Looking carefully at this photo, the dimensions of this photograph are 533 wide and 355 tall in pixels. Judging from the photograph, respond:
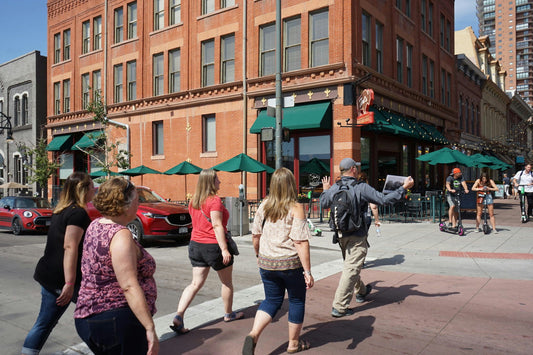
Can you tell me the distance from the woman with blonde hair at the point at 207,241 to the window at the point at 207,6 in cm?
1849

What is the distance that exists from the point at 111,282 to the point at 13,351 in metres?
2.77

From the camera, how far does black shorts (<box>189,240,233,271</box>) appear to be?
4871 mm

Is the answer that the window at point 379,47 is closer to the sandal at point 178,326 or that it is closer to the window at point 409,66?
the window at point 409,66

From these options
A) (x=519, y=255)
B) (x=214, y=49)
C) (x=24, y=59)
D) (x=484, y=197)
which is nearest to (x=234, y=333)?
(x=519, y=255)

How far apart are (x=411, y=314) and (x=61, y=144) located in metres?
27.9

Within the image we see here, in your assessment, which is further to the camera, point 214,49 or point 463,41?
point 463,41

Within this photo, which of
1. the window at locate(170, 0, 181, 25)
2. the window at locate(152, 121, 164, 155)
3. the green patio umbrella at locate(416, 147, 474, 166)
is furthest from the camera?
the window at locate(152, 121, 164, 155)

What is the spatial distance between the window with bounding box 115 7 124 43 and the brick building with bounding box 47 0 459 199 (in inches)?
3.4

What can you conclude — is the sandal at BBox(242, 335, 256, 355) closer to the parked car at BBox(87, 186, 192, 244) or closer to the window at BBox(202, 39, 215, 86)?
the parked car at BBox(87, 186, 192, 244)

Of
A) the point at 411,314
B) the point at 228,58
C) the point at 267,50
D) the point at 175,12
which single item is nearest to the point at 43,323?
the point at 411,314

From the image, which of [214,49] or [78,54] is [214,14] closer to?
[214,49]

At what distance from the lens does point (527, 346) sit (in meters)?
4.33

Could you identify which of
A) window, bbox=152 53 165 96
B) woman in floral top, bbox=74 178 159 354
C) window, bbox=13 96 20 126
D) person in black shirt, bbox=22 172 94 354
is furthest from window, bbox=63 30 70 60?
woman in floral top, bbox=74 178 159 354

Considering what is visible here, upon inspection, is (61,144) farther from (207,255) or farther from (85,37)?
(207,255)
